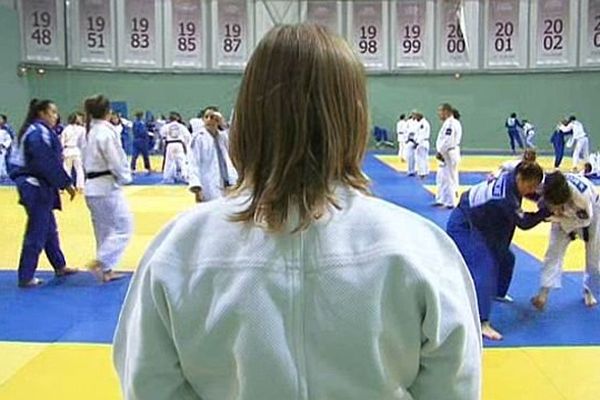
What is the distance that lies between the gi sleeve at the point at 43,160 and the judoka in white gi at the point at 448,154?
278 inches

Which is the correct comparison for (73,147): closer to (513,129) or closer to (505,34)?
(513,129)

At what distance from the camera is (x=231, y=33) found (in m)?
27.3

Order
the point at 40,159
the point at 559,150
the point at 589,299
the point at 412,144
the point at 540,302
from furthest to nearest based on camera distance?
1. the point at 559,150
2. the point at 412,144
3. the point at 40,159
4. the point at 589,299
5. the point at 540,302

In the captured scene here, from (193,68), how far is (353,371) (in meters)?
27.7

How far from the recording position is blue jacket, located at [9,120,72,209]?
25.5 feet

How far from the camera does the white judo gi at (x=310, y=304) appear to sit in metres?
1.47

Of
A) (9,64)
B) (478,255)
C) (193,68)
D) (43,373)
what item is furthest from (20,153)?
(193,68)

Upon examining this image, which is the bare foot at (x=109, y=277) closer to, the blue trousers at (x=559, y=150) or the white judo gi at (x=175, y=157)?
the white judo gi at (x=175, y=157)

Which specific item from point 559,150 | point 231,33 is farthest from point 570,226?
point 231,33

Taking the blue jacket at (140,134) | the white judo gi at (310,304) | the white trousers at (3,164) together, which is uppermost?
the white judo gi at (310,304)

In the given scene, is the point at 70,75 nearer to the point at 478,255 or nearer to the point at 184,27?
the point at 184,27

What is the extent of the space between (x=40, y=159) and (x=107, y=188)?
2.27ft

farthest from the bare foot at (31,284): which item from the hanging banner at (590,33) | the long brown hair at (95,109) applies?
the hanging banner at (590,33)

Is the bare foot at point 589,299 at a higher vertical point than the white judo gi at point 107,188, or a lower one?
lower
